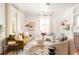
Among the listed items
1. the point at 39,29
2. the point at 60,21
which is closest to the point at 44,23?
the point at 39,29

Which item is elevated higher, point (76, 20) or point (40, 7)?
point (40, 7)

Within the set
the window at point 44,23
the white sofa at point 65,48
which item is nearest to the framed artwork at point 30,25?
the window at point 44,23

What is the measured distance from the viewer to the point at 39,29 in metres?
1.68

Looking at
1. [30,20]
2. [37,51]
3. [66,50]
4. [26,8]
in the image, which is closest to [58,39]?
[66,50]

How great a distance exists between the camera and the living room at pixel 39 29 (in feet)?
5.36

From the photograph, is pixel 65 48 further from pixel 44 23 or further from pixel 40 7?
pixel 40 7

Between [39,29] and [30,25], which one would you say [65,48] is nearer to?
[39,29]

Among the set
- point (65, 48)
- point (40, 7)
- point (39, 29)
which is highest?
point (40, 7)

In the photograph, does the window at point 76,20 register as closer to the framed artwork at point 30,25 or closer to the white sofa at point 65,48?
the white sofa at point 65,48

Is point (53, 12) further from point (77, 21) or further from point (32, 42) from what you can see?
point (32, 42)

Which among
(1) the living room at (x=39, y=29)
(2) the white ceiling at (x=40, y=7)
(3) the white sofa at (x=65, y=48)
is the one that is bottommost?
(3) the white sofa at (x=65, y=48)

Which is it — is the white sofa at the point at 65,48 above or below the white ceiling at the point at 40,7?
below

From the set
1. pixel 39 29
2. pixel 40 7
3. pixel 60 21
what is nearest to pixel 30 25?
pixel 39 29
